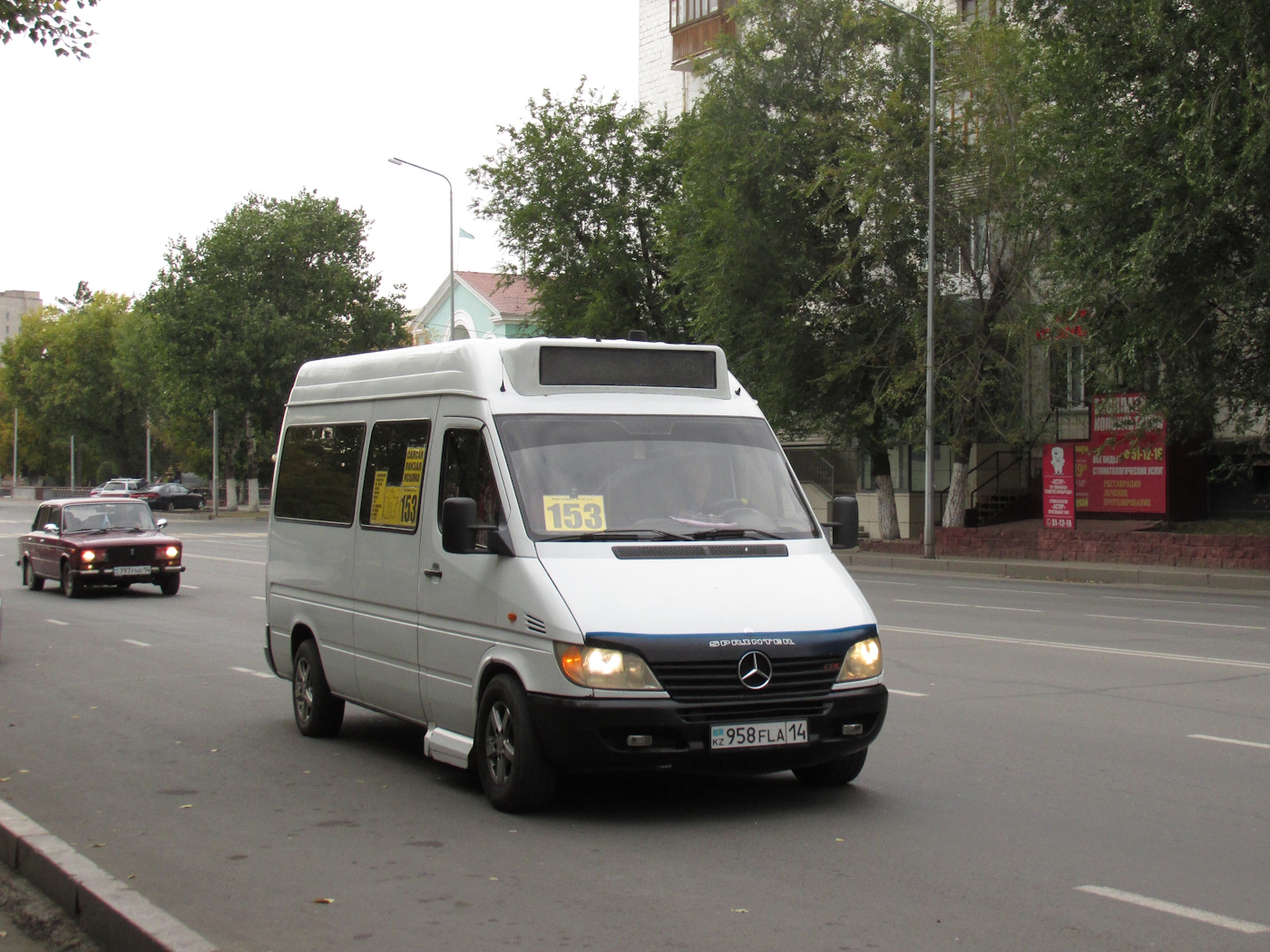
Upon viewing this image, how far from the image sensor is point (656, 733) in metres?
6.41

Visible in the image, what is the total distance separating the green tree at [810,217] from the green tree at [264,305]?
3196 cm

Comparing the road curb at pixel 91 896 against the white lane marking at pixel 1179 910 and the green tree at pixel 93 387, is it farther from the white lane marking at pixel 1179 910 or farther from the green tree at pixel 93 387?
the green tree at pixel 93 387

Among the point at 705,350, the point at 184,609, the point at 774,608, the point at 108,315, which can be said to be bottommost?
the point at 184,609

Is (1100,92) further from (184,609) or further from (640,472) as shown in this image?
(640,472)

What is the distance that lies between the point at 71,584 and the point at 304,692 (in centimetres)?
1401

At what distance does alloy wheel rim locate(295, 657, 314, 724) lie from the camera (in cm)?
930

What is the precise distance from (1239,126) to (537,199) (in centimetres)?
2387

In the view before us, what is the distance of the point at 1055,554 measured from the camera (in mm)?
29219

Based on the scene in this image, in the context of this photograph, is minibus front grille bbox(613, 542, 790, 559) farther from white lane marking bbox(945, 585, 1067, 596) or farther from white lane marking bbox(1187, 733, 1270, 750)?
white lane marking bbox(945, 585, 1067, 596)

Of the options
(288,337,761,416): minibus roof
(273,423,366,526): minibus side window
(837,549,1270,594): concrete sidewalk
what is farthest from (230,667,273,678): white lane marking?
(837,549,1270,594): concrete sidewalk

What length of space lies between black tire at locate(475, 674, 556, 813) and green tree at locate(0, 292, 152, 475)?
91.1 meters

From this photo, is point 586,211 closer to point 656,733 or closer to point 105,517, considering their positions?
point 105,517

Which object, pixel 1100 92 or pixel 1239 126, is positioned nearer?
pixel 1239 126

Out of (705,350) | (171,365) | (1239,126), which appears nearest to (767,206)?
(1239,126)
